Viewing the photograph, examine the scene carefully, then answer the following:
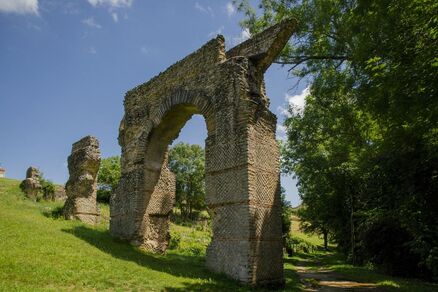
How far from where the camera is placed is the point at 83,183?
57.6 ft

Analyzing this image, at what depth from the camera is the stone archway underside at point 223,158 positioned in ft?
30.6

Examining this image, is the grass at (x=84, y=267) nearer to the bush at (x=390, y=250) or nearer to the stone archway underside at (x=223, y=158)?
the stone archway underside at (x=223, y=158)

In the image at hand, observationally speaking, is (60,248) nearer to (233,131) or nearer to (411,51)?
(233,131)

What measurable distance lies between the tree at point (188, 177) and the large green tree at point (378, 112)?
24.2 metres

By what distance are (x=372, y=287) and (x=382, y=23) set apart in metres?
8.25

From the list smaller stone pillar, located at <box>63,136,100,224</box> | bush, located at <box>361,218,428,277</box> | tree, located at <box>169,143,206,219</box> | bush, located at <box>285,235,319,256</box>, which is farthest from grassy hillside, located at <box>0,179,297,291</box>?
tree, located at <box>169,143,206,219</box>

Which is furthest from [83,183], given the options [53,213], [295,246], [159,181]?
[295,246]

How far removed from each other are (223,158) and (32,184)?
1982 cm

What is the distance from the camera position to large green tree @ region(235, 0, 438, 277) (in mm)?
7926

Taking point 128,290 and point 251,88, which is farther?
point 251,88

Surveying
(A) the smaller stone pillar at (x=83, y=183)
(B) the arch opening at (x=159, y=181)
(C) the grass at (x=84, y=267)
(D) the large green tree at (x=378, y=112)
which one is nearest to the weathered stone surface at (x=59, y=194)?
(A) the smaller stone pillar at (x=83, y=183)

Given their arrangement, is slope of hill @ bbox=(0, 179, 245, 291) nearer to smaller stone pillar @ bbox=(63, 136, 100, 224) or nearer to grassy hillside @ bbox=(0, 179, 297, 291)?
grassy hillside @ bbox=(0, 179, 297, 291)

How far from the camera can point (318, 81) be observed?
1530 centimetres

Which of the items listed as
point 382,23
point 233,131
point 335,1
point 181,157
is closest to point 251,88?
point 233,131
